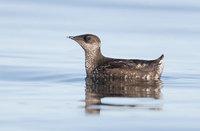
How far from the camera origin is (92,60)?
59.6 feet

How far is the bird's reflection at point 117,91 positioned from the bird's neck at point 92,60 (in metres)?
0.54

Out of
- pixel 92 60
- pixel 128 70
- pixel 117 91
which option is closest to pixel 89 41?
pixel 92 60

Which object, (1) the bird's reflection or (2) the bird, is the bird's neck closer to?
(2) the bird

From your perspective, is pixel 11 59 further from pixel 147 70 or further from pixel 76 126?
pixel 76 126

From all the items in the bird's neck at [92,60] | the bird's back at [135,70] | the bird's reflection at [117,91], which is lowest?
the bird's reflection at [117,91]

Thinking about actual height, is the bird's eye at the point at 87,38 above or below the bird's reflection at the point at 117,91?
above

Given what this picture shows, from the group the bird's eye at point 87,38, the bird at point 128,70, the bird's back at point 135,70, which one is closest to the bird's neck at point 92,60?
the bird at point 128,70

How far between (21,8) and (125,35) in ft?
22.4

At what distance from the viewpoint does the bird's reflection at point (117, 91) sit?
13.4 metres

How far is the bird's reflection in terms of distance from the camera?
13383 millimetres

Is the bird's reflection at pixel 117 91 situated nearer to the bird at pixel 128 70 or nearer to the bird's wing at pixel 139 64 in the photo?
the bird at pixel 128 70

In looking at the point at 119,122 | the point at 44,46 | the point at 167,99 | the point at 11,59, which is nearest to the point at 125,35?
the point at 44,46

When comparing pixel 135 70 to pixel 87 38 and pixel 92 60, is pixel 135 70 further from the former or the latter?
pixel 87 38

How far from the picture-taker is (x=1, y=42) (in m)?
22.9
